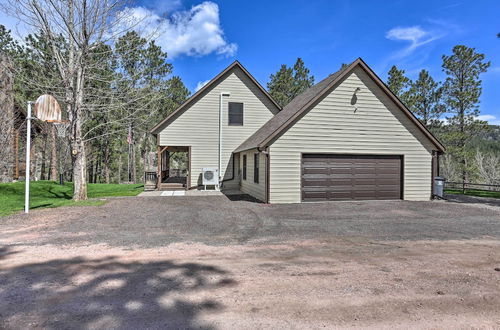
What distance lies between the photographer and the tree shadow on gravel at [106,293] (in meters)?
2.80

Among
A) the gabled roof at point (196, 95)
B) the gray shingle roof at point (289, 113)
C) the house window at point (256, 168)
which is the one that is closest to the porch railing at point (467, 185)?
the gray shingle roof at point (289, 113)

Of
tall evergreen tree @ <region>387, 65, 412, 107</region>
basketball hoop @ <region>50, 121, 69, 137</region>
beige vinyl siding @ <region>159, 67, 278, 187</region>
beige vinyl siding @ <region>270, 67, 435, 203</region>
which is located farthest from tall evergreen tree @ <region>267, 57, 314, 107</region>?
basketball hoop @ <region>50, 121, 69, 137</region>

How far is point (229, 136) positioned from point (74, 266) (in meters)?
13.8

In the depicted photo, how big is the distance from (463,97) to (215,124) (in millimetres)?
23839

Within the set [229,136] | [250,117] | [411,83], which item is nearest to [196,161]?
[229,136]

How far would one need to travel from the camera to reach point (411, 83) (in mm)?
26844

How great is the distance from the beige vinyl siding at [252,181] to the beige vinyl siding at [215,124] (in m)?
1.79

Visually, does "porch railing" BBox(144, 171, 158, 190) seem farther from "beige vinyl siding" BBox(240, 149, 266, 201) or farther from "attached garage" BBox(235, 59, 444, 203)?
"attached garage" BBox(235, 59, 444, 203)

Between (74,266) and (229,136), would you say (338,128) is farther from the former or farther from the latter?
(74,266)

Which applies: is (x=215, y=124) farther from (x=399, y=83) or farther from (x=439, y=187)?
(x=399, y=83)

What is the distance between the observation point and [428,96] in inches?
1077

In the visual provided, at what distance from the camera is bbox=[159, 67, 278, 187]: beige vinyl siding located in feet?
56.1

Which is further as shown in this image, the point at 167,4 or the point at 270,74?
the point at 270,74

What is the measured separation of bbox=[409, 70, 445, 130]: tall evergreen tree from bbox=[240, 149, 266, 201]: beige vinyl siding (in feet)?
65.8
